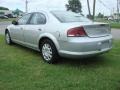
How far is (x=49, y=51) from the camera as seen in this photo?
643 centimetres

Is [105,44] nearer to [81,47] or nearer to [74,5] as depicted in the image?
[81,47]

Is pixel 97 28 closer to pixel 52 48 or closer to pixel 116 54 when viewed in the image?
pixel 52 48

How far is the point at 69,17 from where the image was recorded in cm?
680

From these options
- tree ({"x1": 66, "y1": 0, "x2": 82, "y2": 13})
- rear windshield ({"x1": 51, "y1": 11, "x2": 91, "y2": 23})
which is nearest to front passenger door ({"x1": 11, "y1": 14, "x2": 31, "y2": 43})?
rear windshield ({"x1": 51, "y1": 11, "x2": 91, "y2": 23})

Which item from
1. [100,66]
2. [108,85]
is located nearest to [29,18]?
[100,66]

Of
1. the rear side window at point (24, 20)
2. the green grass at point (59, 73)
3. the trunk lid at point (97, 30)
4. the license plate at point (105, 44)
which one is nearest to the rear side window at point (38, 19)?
the rear side window at point (24, 20)

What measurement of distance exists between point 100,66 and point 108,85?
149 cm

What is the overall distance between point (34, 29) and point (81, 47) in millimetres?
1970

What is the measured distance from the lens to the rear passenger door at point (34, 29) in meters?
6.84

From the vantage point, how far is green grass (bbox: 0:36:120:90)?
4.76 meters

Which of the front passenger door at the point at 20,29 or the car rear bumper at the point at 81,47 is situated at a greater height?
the front passenger door at the point at 20,29

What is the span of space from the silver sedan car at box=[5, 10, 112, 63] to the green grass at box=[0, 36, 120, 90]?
391 millimetres

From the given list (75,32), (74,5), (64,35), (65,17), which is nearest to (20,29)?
(65,17)

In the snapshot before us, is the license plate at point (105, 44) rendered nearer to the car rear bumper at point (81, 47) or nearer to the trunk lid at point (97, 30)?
the car rear bumper at point (81, 47)
